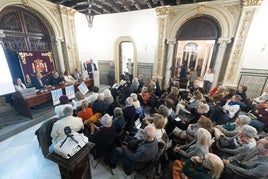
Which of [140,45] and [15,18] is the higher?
[15,18]

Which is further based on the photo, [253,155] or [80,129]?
[80,129]

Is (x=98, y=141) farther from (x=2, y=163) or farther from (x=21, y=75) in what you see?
(x=21, y=75)

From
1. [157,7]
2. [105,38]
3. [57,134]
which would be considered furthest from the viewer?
[105,38]

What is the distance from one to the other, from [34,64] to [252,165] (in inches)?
232

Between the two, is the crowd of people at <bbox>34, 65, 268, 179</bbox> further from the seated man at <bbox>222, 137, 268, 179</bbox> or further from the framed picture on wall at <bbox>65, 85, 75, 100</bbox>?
the framed picture on wall at <bbox>65, 85, 75, 100</bbox>

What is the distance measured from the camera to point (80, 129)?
196cm

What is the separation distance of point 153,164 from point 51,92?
354cm

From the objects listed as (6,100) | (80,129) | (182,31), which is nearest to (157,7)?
(182,31)

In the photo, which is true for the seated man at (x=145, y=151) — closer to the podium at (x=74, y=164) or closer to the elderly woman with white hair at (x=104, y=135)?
the elderly woman with white hair at (x=104, y=135)

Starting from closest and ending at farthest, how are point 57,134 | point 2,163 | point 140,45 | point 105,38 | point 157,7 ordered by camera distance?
point 57,134 → point 2,163 → point 157,7 → point 140,45 → point 105,38

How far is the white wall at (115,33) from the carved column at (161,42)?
0.28 m

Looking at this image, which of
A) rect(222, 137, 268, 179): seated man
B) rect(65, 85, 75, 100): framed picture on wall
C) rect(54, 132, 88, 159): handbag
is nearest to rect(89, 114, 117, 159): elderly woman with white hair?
rect(54, 132, 88, 159): handbag

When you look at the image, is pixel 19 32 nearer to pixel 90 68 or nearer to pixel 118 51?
pixel 90 68

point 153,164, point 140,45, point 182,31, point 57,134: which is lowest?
point 153,164
